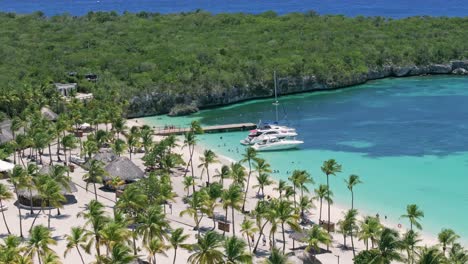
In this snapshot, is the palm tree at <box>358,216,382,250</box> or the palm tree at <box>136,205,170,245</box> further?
the palm tree at <box>358,216,382,250</box>

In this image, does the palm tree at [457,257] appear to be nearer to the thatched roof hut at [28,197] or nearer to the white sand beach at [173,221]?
the white sand beach at [173,221]

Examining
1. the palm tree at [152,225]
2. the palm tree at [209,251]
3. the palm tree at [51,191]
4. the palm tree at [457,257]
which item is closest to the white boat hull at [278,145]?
the palm tree at [51,191]

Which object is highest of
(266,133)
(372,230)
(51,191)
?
(51,191)

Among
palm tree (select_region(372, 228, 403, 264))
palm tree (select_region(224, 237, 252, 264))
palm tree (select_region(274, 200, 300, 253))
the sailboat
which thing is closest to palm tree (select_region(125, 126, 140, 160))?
the sailboat

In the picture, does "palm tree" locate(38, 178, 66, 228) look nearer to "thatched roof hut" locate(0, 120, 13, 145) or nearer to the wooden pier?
"thatched roof hut" locate(0, 120, 13, 145)

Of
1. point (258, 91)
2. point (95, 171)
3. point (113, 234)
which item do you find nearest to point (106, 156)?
point (95, 171)

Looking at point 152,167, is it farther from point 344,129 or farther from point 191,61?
point 191,61

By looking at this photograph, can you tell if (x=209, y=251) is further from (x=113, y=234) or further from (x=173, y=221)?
(x=173, y=221)
